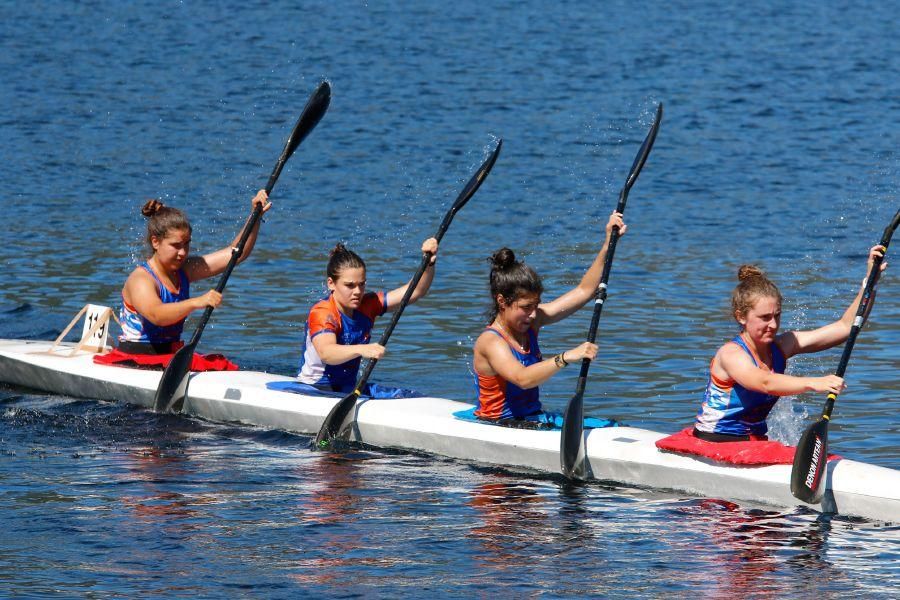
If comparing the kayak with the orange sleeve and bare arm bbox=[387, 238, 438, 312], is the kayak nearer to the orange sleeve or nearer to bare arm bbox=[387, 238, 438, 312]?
the orange sleeve

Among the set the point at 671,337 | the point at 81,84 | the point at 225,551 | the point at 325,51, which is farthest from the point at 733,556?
the point at 325,51

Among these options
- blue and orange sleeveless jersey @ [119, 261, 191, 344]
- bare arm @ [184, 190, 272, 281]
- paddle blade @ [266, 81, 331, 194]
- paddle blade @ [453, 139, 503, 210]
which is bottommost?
blue and orange sleeveless jersey @ [119, 261, 191, 344]

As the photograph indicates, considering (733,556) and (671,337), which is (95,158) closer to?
(671,337)

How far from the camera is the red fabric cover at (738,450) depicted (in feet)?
27.7

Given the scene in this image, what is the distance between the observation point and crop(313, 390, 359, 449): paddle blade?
9898mm

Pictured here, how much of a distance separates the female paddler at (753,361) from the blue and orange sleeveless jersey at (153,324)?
4.11 metres

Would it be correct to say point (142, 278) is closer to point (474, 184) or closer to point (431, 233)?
point (474, 184)

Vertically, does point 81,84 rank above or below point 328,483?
A: above

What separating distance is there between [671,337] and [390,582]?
6103 millimetres

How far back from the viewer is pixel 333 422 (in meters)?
9.95

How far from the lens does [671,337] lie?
42.5 ft

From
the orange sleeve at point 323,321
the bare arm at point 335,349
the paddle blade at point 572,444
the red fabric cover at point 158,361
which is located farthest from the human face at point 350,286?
the paddle blade at point 572,444

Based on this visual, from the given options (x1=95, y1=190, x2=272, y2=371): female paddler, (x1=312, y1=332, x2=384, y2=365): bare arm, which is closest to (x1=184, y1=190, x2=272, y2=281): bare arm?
(x1=95, y1=190, x2=272, y2=371): female paddler

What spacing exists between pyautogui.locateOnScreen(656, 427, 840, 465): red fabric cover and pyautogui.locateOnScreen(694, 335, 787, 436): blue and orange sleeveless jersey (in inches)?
3.8
